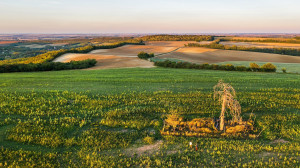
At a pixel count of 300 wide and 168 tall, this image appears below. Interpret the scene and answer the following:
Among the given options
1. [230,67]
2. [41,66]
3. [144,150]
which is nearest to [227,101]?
[144,150]

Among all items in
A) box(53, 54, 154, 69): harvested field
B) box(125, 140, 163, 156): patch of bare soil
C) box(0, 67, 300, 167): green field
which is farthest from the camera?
box(53, 54, 154, 69): harvested field

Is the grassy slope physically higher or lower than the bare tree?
lower

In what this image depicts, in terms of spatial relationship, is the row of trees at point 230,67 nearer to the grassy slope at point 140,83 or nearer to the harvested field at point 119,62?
the harvested field at point 119,62

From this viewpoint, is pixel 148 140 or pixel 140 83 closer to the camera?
pixel 148 140

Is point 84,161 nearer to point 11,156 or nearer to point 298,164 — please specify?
point 11,156

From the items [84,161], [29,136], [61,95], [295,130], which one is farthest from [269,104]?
[61,95]

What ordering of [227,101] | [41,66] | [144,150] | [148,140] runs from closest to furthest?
1. [144,150]
2. [148,140]
3. [227,101]
4. [41,66]

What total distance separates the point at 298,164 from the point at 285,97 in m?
13.2

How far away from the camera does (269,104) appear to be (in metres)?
17.8

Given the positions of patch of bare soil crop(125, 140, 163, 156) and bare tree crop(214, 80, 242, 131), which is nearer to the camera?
patch of bare soil crop(125, 140, 163, 156)

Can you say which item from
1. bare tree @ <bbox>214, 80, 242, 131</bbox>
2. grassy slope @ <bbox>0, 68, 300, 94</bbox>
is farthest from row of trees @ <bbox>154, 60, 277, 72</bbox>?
bare tree @ <bbox>214, 80, 242, 131</bbox>

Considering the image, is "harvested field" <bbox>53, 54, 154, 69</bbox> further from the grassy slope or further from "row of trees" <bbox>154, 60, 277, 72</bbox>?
the grassy slope

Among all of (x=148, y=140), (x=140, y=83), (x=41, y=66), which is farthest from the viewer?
(x=41, y=66)

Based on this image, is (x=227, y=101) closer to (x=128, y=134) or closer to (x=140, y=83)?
(x=128, y=134)
